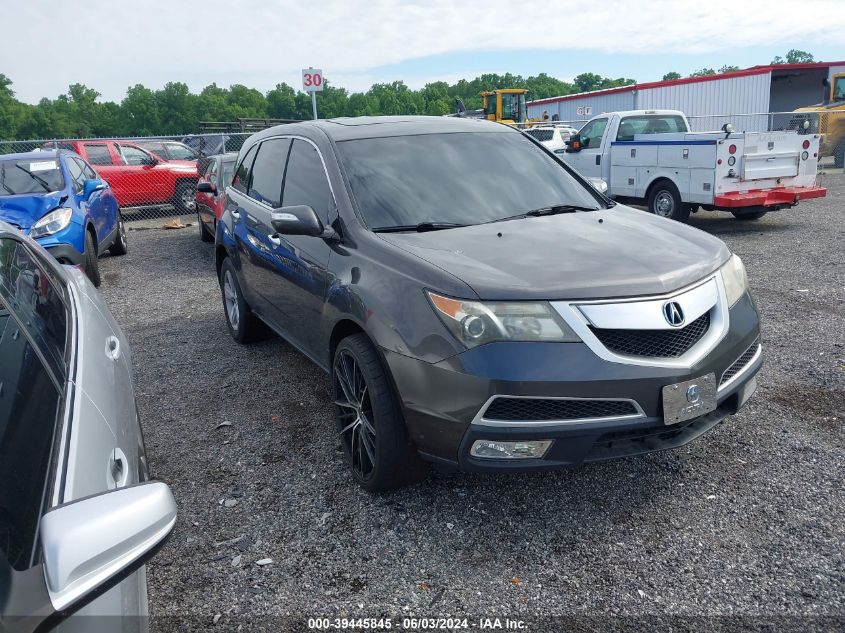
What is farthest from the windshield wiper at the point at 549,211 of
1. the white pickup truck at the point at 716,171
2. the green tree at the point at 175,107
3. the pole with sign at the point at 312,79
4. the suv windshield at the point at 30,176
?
the green tree at the point at 175,107

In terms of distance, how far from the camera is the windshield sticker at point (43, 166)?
895 centimetres

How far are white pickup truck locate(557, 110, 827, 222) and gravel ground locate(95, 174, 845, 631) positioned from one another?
609 cm

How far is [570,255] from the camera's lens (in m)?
3.23

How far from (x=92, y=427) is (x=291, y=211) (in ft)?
6.61

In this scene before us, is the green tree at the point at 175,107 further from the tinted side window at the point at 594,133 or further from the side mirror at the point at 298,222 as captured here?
the side mirror at the point at 298,222

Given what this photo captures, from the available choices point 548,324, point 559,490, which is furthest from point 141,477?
point 559,490

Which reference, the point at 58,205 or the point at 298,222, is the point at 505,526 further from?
the point at 58,205

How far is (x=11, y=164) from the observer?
353 inches

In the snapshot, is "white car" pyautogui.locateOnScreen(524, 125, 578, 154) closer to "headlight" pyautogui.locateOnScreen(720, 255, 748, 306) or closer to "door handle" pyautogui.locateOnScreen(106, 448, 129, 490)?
"headlight" pyautogui.locateOnScreen(720, 255, 748, 306)

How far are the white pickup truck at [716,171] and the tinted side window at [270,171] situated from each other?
23.1 feet

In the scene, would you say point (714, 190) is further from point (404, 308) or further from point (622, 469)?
point (404, 308)

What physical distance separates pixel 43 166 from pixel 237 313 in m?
4.75

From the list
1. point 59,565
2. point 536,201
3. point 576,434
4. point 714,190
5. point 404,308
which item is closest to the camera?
point 59,565

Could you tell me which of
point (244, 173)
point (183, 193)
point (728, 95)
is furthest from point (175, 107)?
point (244, 173)
